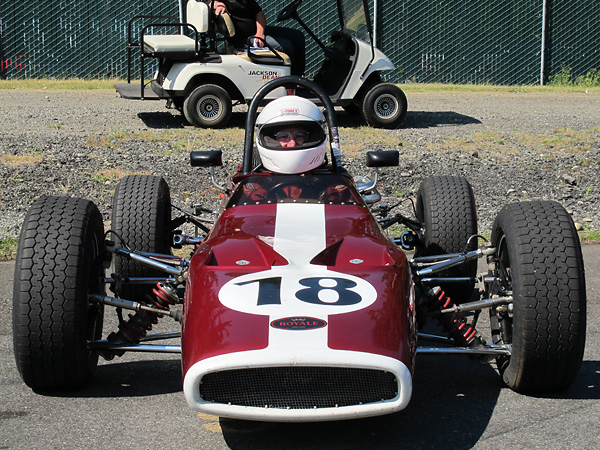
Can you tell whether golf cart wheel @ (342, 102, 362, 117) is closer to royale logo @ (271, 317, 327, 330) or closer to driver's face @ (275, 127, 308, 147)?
driver's face @ (275, 127, 308, 147)

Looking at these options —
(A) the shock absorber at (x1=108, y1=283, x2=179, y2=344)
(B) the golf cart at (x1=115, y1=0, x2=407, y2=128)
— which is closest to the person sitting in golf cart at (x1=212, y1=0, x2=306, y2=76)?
(B) the golf cart at (x1=115, y1=0, x2=407, y2=128)

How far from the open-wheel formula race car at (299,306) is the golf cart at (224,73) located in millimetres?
7934

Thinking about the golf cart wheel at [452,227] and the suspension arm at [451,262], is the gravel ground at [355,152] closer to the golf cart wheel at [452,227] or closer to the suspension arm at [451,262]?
the golf cart wheel at [452,227]

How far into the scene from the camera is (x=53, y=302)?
4406 millimetres

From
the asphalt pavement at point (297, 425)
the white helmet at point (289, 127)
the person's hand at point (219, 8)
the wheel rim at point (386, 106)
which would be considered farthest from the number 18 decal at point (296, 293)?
the wheel rim at point (386, 106)

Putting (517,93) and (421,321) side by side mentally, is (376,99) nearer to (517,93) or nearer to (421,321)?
(517,93)

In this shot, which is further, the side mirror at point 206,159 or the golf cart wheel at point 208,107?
the golf cart wheel at point 208,107

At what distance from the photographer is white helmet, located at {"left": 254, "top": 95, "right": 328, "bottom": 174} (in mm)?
6164

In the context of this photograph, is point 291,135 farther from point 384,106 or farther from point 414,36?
point 414,36

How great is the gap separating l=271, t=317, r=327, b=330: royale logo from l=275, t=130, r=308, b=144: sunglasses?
2562mm

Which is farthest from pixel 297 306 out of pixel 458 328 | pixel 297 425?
pixel 458 328

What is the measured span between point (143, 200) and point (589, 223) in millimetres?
5305

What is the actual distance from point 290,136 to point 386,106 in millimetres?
8142

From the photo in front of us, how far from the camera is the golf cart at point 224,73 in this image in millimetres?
13398
